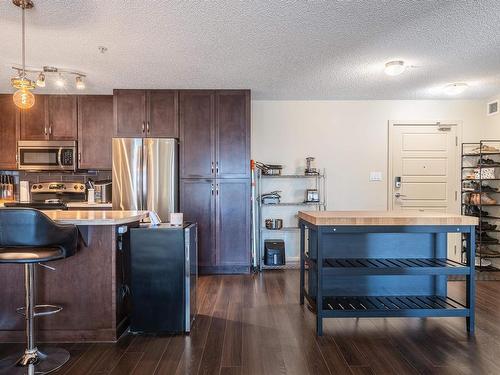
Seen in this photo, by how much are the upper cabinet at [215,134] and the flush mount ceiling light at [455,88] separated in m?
2.59

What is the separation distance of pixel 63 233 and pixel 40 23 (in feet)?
5.83

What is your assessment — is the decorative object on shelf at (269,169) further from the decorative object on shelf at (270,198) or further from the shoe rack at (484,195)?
the shoe rack at (484,195)

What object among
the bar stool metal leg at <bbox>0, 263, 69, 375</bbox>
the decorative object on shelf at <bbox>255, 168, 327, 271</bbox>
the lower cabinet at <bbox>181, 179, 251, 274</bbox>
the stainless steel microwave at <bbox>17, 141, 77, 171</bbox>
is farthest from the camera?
the decorative object on shelf at <bbox>255, 168, 327, 271</bbox>

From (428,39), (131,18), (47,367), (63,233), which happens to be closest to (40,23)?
(131,18)

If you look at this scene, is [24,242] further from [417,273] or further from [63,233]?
[417,273]

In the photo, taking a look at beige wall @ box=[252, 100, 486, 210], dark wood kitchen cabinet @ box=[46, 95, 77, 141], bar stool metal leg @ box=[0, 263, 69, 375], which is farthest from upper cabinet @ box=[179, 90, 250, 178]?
bar stool metal leg @ box=[0, 263, 69, 375]

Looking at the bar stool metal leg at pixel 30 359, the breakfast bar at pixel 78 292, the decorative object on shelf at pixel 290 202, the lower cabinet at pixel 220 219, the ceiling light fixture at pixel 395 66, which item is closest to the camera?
the bar stool metal leg at pixel 30 359

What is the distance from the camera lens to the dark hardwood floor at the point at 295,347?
79.7 inches

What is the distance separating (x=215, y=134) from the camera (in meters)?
4.24

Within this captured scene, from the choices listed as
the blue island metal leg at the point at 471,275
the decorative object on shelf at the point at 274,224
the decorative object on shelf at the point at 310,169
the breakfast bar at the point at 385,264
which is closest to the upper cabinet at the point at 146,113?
the decorative object on shelf at the point at 274,224

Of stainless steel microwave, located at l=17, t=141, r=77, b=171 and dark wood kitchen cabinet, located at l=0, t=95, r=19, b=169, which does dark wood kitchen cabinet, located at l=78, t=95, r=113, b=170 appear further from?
dark wood kitchen cabinet, located at l=0, t=95, r=19, b=169

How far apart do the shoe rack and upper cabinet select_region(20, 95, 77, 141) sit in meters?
5.58

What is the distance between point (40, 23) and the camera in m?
2.56

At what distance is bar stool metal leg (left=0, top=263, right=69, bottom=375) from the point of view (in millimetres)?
1966
